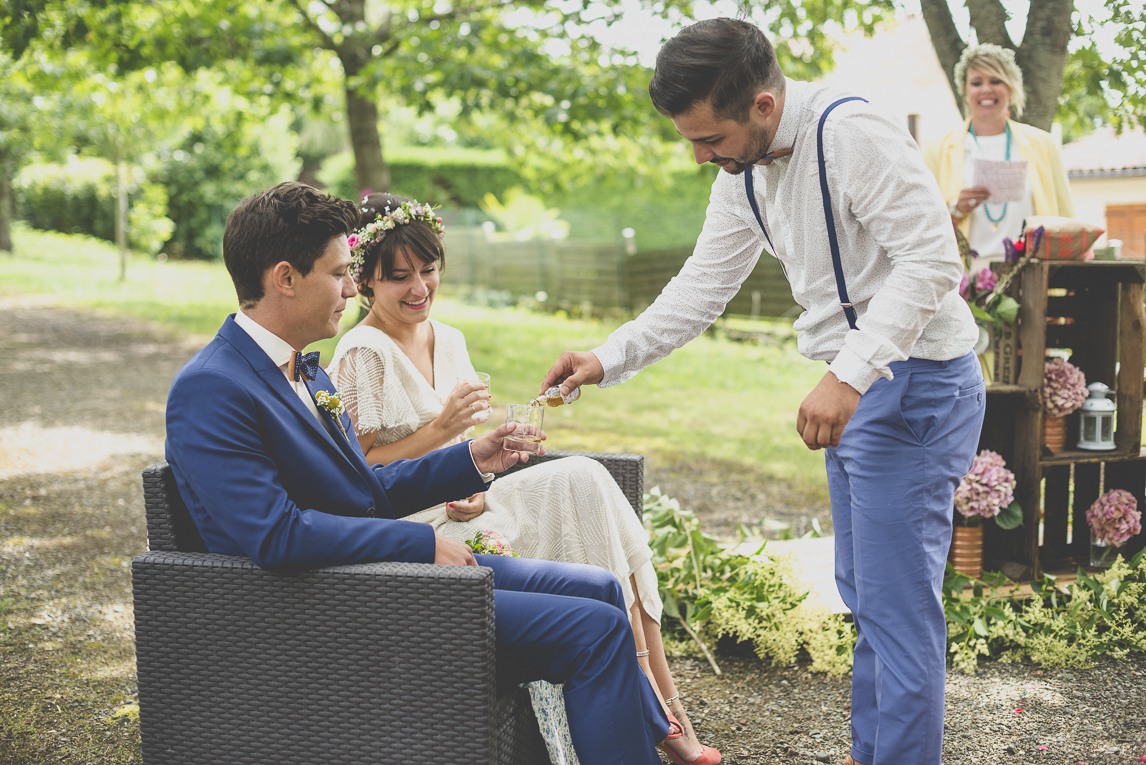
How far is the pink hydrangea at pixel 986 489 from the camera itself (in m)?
3.48

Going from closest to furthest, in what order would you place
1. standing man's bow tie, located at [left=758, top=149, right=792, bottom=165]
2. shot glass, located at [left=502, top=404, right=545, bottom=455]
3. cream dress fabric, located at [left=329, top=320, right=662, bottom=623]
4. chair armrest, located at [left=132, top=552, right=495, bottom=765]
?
chair armrest, located at [left=132, top=552, right=495, bottom=765] → standing man's bow tie, located at [left=758, top=149, right=792, bottom=165] → shot glass, located at [left=502, top=404, right=545, bottom=455] → cream dress fabric, located at [left=329, top=320, right=662, bottom=623]

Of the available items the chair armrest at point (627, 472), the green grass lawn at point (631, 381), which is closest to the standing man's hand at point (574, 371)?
Result: the chair armrest at point (627, 472)

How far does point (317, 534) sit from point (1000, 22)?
414 cm

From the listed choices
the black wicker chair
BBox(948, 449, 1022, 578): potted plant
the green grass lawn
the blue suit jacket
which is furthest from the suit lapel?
the green grass lawn

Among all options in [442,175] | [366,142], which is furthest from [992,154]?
[442,175]

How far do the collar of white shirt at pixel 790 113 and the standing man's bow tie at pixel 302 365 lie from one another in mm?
1153

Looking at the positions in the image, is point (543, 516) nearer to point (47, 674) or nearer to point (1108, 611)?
point (47, 674)

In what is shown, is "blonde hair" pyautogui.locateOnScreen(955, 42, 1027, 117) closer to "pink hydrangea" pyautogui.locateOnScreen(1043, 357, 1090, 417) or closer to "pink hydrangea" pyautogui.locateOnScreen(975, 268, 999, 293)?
"pink hydrangea" pyautogui.locateOnScreen(975, 268, 999, 293)

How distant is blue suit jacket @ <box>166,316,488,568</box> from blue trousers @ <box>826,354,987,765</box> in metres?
1.00

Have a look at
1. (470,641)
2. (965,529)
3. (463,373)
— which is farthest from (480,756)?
(965,529)

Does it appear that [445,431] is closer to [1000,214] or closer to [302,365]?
[302,365]

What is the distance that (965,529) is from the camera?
3584 mm

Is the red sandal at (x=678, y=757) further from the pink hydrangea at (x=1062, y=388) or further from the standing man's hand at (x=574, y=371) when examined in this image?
the pink hydrangea at (x=1062, y=388)

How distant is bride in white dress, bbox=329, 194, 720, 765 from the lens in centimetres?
254
